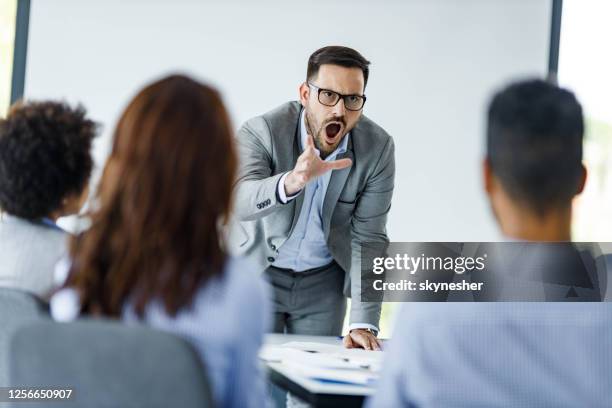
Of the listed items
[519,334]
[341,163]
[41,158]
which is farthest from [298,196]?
[519,334]

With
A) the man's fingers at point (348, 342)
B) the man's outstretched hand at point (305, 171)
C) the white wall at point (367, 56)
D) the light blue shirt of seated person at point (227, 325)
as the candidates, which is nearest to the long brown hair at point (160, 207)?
the light blue shirt of seated person at point (227, 325)

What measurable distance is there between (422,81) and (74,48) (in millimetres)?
1919

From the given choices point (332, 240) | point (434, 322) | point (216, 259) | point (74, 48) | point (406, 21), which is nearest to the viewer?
point (434, 322)

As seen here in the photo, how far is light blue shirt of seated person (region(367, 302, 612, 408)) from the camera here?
1320 mm

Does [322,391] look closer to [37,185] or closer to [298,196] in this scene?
[37,185]

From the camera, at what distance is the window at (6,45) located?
440 centimetres

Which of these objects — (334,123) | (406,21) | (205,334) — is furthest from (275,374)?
(406,21)

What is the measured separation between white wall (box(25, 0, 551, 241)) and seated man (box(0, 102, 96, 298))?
2.32 meters

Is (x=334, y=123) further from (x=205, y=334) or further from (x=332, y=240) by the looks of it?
(x=205, y=334)

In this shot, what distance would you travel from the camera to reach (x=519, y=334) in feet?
4.43

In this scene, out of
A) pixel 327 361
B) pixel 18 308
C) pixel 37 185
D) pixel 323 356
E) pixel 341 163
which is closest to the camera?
pixel 18 308

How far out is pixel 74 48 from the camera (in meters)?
4.45

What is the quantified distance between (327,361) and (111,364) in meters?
1.12

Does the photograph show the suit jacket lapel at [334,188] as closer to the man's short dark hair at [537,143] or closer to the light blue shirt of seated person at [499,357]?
the man's short dark hair at [537,143]
